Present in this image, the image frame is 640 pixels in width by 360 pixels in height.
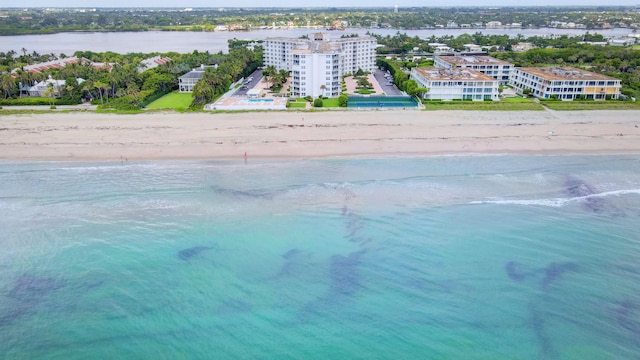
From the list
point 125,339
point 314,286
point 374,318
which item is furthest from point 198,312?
point 374,318

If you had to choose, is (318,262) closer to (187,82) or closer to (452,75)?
(452,75)

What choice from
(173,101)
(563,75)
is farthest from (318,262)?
(563,75)

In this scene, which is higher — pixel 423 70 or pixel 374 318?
pixel 423 70

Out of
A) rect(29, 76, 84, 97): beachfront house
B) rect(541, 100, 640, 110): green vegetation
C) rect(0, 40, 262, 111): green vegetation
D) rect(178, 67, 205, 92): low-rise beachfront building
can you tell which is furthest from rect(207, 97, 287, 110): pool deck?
rect(541, 100, 640, 110): green vegetation

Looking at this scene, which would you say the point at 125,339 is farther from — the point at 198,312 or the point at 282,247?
the point at 282,247

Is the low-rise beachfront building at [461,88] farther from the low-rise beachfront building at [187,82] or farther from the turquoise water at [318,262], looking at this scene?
the low-rise beachfront building at [187,82]

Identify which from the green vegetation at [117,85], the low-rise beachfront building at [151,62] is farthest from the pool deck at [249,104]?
the low-rise beachfront building at [151,62]

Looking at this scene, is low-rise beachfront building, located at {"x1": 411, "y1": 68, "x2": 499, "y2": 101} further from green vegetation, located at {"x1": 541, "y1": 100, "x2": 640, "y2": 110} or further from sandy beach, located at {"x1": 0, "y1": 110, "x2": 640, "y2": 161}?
sandy beach, located at {"x1": 0, "y1": 110, "x2": 640, "y2": 161}
